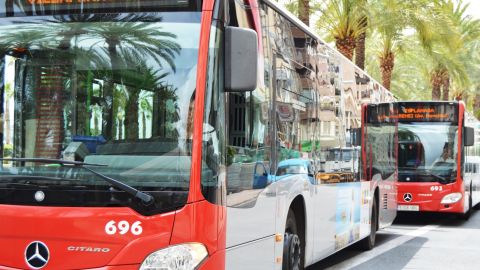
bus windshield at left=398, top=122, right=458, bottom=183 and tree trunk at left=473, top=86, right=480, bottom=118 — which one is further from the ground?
tree trunk at left=473, top=86, right=480, bottom=118

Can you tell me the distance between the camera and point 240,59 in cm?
546

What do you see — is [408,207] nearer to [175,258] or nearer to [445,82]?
[175,258]

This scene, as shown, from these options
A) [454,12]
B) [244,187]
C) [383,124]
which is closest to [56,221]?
[244,187]

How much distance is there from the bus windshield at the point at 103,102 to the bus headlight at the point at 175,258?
11.4 inches

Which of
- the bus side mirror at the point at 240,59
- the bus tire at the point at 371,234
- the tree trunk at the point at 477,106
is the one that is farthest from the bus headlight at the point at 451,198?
the tree trunk at the point at 477,106

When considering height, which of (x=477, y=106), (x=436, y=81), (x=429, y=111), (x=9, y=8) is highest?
(x=436, y=81)

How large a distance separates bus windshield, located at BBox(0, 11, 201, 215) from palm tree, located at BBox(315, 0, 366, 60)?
1931 cm

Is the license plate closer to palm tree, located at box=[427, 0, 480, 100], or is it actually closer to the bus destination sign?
the bus destination sign

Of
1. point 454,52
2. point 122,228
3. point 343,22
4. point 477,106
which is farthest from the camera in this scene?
point 477,106

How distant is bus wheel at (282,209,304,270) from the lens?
304 inches

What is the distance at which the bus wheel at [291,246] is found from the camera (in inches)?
304

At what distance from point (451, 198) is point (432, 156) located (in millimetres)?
1121

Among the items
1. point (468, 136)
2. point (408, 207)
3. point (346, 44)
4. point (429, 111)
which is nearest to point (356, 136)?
point (408, 207)

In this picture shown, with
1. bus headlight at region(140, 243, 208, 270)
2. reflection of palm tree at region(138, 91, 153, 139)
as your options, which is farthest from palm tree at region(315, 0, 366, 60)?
bus headlight at region(140, 243, 208, 270)
